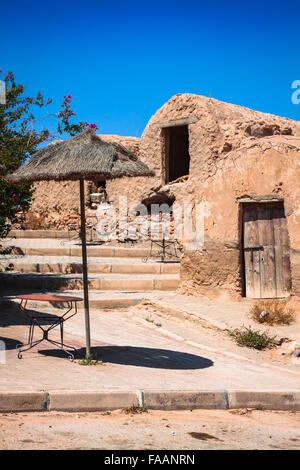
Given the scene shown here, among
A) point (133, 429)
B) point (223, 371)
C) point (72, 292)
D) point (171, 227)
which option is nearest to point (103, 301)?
point (72, 292)

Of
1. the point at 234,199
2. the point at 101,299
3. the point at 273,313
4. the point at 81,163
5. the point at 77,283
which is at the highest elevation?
the point at 81,163

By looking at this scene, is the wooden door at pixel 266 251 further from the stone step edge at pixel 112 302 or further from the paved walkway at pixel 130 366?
the paved walkway at pixel 130 366

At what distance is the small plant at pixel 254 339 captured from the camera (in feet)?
26.2

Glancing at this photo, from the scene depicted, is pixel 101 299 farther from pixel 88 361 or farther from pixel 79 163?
pixel 79 163

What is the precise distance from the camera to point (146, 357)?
6.76 meters

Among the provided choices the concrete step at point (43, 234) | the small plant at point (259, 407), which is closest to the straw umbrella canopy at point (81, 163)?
the small plant at point (259, 407)

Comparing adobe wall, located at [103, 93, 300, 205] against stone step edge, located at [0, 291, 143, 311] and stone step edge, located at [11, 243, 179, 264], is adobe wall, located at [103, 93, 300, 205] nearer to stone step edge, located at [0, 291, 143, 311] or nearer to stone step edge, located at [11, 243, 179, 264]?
stone step edge, located at [11, 243, 179, 264]

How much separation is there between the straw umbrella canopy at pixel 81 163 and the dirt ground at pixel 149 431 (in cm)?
172

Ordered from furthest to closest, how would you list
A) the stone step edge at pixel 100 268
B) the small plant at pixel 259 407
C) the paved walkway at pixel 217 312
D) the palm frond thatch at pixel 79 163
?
the stone step edge at pixel 100 268
the paved walkway at pixel 217 312
the palm frond thatch at pixel 79 163
the small plant at pixel 259 407

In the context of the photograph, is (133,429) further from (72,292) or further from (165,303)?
(72,292)

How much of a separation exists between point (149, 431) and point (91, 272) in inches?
358

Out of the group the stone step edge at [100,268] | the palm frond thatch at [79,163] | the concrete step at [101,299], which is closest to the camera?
the palm frond thatch at [79,163]

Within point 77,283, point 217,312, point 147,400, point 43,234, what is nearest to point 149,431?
point 147,400
